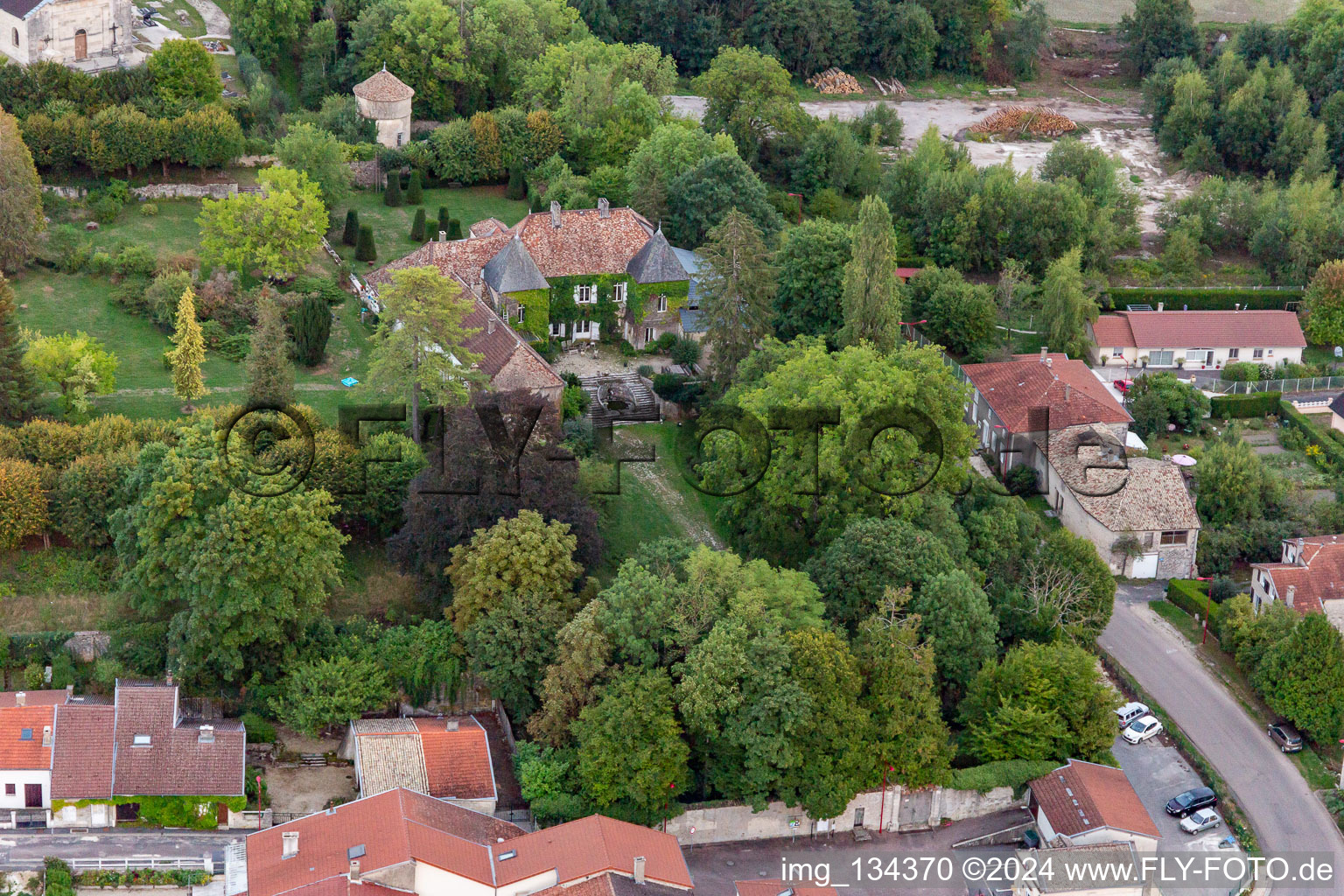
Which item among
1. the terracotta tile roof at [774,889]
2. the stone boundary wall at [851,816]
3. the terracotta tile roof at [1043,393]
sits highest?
the terracotta tile roof at [1043,393]

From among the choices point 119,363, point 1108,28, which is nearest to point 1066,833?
point 119,363

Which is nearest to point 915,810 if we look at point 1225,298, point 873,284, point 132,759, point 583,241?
point 873,284

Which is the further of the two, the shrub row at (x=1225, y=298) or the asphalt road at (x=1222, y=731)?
the shrub row at (x=1225, y=298)

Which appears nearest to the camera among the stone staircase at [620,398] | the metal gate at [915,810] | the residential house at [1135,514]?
the metal gate at [915,810]

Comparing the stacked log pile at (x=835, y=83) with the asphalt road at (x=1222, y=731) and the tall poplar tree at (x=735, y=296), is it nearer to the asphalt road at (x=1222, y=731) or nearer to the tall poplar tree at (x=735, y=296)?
the tall poplar tree at (x=735, y=296)

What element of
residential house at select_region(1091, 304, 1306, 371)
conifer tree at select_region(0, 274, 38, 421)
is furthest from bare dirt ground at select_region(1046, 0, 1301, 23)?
conifer tree at select_region(0, 274, 38, 421)

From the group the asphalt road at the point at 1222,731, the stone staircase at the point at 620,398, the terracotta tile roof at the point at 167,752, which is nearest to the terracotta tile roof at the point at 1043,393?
the asphalt road at the point at 1222,731

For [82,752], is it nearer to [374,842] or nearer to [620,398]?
[374,842]
